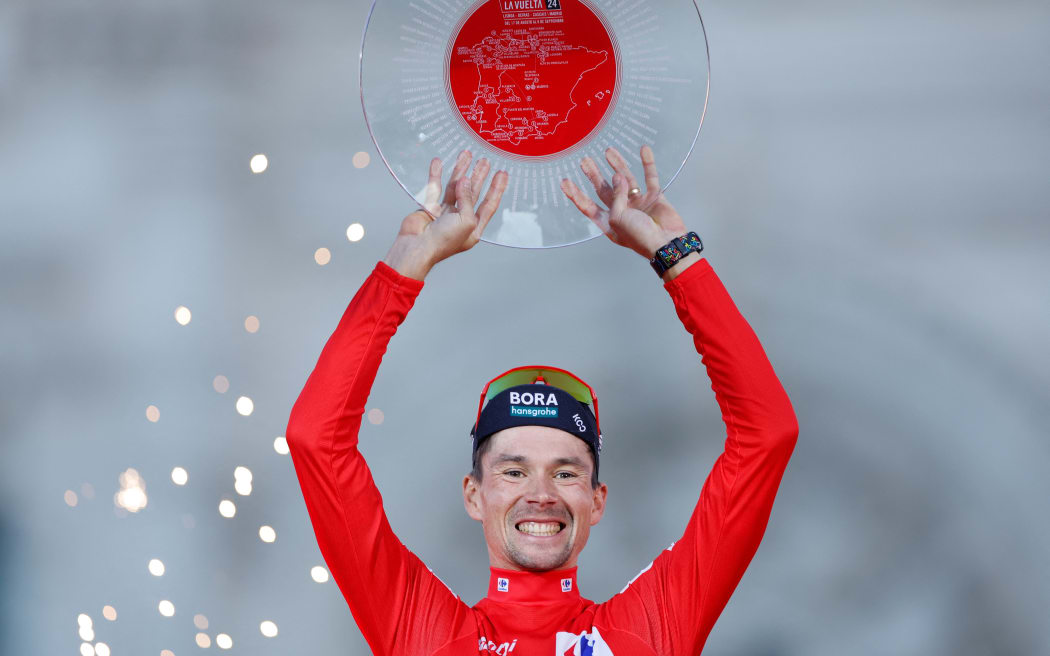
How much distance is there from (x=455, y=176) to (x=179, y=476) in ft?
3.76

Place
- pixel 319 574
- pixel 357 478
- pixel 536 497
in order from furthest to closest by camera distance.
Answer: pixel 319 574 → pixel 536 497 → pixel 357 478

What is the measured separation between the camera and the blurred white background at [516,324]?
2066 mm

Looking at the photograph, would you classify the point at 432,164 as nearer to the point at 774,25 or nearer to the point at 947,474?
the point at 774,25

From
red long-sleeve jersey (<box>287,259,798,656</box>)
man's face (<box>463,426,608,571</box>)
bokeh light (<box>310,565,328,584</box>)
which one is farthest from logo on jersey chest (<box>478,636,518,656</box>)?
bokeh light (<box>310,565,328,584</box>)

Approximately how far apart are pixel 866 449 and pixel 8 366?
1931 mm

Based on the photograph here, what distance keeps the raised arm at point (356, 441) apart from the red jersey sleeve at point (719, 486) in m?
0.30

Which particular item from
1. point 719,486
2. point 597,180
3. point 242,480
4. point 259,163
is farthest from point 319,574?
point 597,180

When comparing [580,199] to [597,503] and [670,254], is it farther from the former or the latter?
[597,503]

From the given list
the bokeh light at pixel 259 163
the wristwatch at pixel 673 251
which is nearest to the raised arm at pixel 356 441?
the wristwatch at pixel 673 251

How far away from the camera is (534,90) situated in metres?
1.45

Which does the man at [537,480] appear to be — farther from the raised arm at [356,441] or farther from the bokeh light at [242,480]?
the bokeh light at [242,480]

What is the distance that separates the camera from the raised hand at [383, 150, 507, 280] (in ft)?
4.71

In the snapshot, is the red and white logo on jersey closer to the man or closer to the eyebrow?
the man

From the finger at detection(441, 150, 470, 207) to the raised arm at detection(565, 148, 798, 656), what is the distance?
0.15 meters
